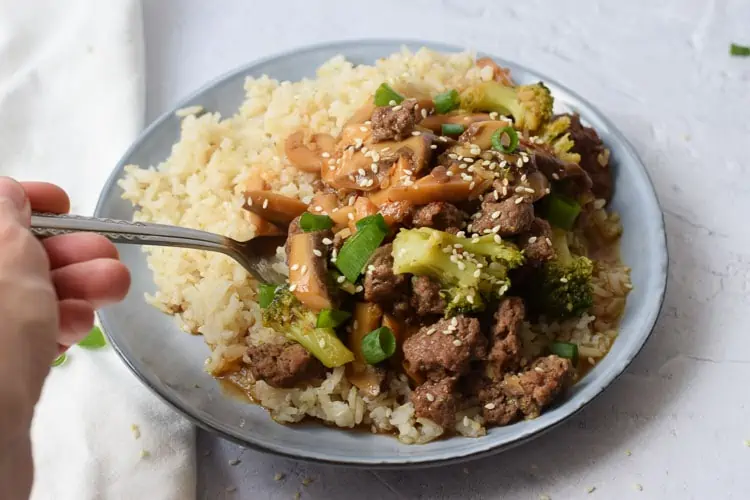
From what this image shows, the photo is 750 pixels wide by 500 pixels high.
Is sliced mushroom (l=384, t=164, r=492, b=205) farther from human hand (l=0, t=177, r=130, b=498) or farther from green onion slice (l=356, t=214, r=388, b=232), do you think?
human hand (l=0, t=177, r=130, b=498)

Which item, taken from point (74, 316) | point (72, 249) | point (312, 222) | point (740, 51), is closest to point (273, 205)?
point (312, 222)

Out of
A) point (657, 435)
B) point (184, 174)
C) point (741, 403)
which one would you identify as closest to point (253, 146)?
point (184, 174)

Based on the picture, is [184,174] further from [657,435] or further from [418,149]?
[657,435]

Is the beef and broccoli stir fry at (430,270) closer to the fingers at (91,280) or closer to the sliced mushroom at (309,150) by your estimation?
the sliced mushroom at (309,150)

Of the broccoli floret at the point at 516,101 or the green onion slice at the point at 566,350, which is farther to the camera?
the broccoli floret at the point at 516,101

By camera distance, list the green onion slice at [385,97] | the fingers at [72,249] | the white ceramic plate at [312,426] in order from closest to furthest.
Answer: the fingers at [72,249], the white ceramic plate at [312,426], the green onion slice at [385,97]

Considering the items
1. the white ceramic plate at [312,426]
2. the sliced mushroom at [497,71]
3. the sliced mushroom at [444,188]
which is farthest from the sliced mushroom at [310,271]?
the sliced mushroom at [497,71]
